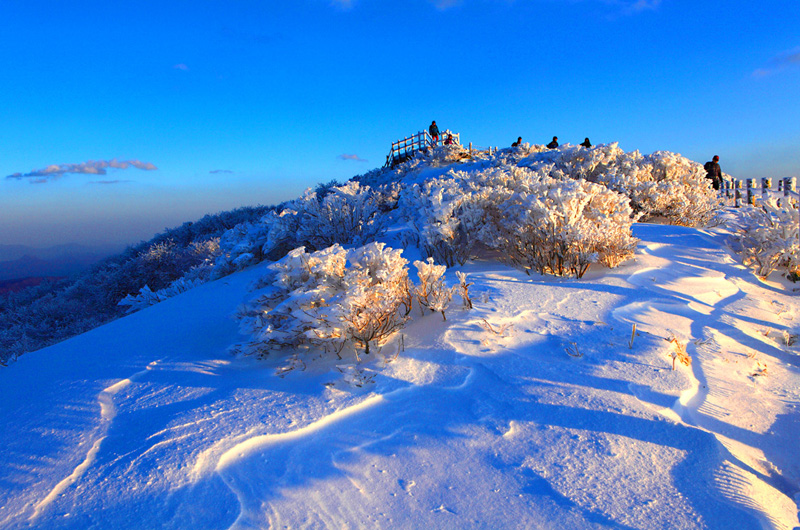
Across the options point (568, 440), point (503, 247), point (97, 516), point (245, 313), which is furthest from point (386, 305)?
point (503, 247)

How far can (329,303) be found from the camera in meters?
3.62

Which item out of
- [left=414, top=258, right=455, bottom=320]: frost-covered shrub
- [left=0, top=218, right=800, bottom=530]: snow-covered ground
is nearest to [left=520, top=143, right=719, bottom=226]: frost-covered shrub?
[left=414, top=258, right=455, bottom=320]: frost-covered shrub

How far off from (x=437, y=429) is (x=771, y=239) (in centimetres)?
587

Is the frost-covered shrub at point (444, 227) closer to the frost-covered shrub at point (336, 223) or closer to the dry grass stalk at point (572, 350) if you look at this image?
the frost-covered shrub at point (336, 223)

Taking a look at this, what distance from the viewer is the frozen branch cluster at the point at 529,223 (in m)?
5.56

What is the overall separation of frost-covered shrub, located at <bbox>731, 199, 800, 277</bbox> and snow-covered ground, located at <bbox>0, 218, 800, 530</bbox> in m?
1.78

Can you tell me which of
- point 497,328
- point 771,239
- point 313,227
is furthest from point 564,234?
point 313,227

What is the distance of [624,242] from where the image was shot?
5.70 metres

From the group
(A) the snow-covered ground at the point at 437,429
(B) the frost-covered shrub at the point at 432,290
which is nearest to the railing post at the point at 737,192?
(A) the snow-covered ground at the point at 437,429

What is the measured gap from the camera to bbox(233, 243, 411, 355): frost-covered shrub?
343 centimetres

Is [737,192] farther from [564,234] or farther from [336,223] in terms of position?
[336,223]

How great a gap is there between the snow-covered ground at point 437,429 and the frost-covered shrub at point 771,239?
5.84 ft

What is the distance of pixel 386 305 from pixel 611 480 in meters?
2.05

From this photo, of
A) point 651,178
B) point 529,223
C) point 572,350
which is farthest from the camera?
point 651,178
